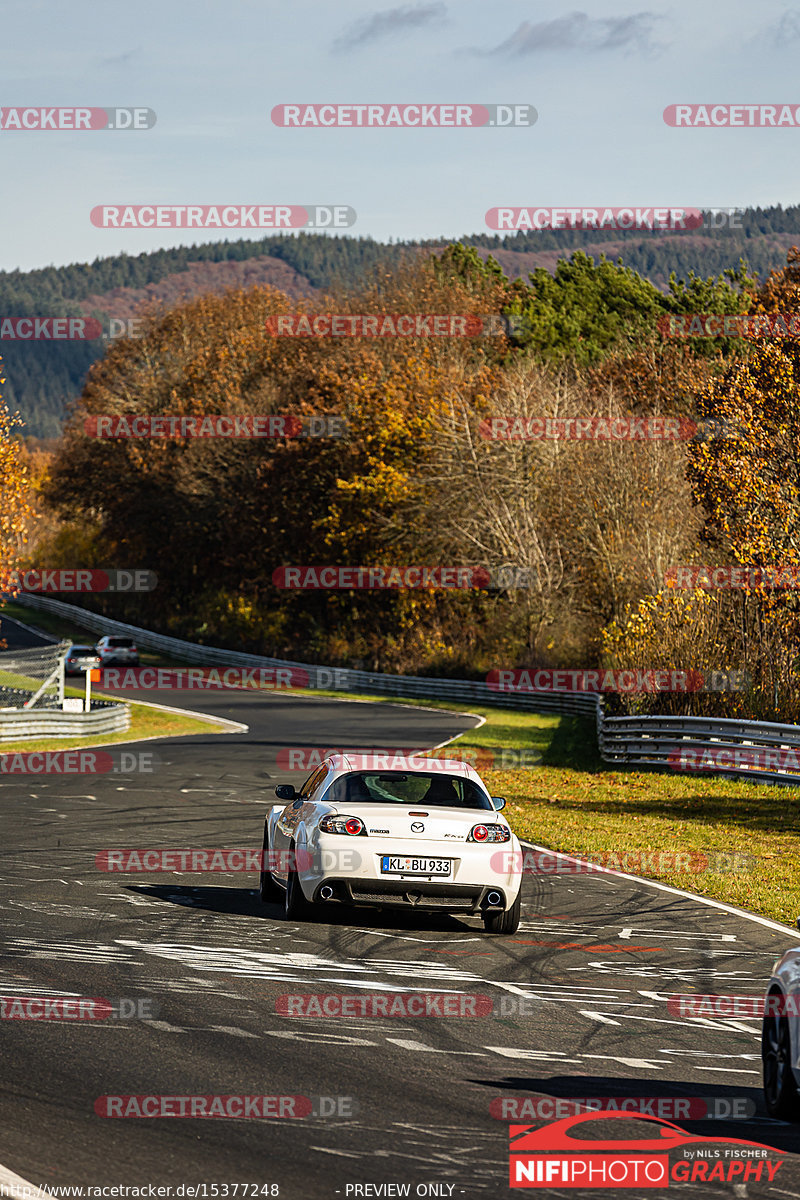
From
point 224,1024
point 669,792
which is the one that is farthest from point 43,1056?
point 669,792

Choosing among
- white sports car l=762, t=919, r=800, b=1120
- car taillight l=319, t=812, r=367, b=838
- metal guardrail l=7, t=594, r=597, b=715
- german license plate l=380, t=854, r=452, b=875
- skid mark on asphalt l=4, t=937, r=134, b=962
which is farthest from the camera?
metal guardrail l=7, t=594, r=597, b=715

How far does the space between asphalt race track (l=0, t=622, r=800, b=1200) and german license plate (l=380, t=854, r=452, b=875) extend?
1.77 ft

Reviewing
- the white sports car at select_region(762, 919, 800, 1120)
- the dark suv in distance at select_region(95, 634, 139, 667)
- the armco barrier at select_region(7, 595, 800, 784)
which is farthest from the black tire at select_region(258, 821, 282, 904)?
the dark suv in distance at select_region(95, 634, 139, 667)

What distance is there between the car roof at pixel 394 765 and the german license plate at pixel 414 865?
3.40ft

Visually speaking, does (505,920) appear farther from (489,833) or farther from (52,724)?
(52,724)

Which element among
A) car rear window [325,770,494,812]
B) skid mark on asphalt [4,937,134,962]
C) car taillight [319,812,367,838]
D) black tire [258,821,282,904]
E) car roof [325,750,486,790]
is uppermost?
car roof [325,750,486,790]

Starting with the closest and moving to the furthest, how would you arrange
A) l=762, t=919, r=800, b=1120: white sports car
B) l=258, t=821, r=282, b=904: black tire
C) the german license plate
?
l=762, t=919, r=800, b=1120: white sports car, the german license plate, l=258, t=821, r=282, b=904: black tire

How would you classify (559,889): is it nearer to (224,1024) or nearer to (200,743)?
(224,1024)

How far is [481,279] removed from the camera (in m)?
73.9

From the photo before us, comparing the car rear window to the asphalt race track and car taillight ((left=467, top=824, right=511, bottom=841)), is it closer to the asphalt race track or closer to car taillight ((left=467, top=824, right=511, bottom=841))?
car taillight ((left=467, top=824, right=511, bottom=841))

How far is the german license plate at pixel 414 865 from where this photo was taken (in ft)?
35.4

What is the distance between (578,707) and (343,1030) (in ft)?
120

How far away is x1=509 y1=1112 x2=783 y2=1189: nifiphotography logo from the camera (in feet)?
18.6

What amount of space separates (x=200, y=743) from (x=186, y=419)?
43.6 metres
